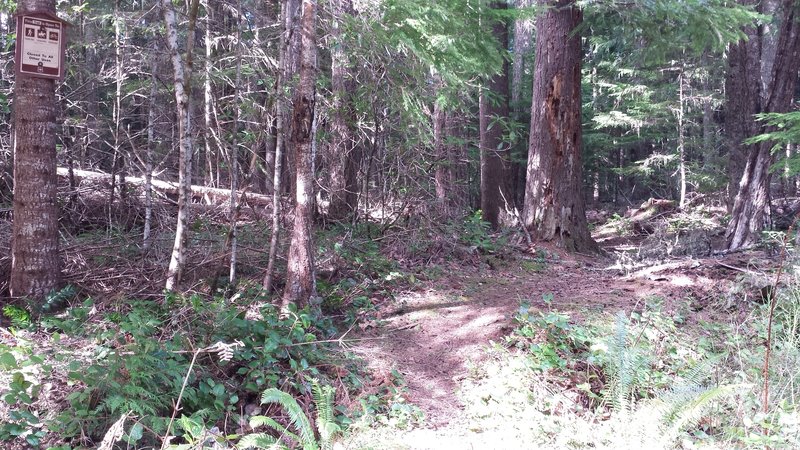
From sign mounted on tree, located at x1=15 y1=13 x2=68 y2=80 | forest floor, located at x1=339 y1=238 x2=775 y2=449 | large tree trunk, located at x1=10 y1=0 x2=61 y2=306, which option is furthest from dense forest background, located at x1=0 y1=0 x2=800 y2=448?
forest floor, located at x1=339 y1=238 x2=775 y2=449

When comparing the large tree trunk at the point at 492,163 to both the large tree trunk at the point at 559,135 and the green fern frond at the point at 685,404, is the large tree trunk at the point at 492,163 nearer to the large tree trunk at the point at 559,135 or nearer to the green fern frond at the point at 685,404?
Answer: the large tree trunk at the point at 559,135

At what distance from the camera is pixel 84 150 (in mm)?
8352

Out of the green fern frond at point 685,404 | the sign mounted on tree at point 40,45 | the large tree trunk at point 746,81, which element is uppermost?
the large tree trunk at point 746,81

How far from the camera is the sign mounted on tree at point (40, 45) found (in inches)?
198

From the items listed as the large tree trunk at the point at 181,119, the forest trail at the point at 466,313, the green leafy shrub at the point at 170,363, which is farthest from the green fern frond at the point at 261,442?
the large tree trunk at the point at 181,119

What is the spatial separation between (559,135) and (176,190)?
7.02 m

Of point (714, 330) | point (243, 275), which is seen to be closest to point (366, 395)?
point (243, 275)

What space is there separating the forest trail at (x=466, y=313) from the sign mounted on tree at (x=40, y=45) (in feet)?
13.7

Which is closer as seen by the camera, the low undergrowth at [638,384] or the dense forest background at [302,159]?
the low undergrowth at [638,384]

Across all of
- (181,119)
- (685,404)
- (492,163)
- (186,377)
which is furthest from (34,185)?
(492,163)

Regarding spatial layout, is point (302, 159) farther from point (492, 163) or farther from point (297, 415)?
point (492, 163)

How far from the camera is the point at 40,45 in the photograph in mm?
5141

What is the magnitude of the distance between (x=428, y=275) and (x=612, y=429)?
393 cm

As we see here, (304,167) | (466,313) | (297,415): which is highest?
(304,167)
